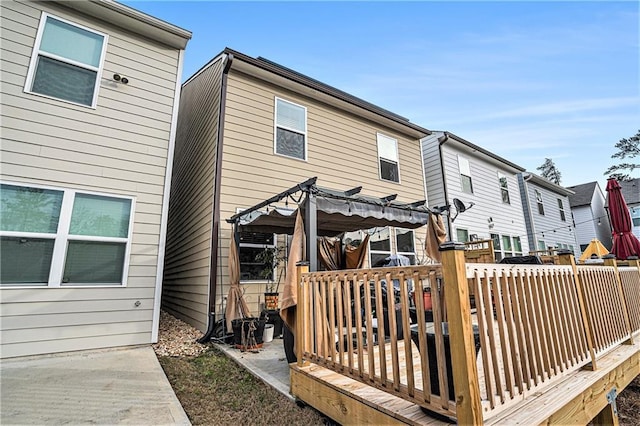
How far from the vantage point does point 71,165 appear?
4.53 m

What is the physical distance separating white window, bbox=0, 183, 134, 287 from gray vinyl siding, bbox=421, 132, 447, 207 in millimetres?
8646

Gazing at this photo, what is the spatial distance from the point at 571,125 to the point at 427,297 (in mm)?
11272

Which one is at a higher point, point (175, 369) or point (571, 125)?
point (571, 125)

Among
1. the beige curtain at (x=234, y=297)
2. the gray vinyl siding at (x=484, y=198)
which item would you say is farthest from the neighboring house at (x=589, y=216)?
the beige curtain at (x=234, y=297)

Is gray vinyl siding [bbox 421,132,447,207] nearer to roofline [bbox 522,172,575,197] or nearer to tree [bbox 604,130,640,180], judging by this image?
roofline [bbox 522,172,575,197]

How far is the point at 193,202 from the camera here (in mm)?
6957

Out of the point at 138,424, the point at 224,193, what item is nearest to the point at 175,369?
the point at 138,424

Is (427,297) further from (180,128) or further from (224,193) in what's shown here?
(180,128)

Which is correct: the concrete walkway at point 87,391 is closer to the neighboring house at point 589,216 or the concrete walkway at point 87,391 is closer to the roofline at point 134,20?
the roofline at point 134,20

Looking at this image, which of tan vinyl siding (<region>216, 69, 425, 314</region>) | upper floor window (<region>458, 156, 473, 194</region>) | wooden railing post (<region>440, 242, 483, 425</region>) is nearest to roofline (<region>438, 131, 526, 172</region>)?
upper floor window (<region>458, 156, 473, 194</region>)

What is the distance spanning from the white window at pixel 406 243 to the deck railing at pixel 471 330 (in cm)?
520

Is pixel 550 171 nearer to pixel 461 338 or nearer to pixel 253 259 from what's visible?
pixel 253 259

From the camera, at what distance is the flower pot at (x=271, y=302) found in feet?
18.0

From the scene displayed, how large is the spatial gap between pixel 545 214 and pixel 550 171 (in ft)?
85.2
